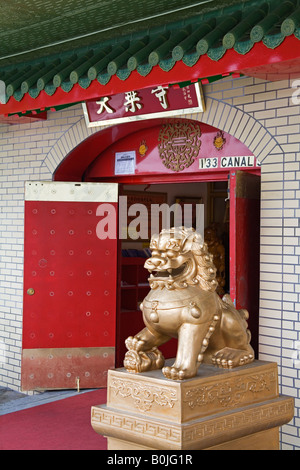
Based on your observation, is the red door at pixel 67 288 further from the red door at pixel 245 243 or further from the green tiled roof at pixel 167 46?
the red door at pixel 245 243

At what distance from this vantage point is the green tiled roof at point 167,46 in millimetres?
3777

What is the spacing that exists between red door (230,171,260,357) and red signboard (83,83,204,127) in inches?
34.9

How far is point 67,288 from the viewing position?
6078 mm

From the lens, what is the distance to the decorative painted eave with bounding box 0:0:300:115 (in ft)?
12.2

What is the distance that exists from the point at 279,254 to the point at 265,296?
1.16ft

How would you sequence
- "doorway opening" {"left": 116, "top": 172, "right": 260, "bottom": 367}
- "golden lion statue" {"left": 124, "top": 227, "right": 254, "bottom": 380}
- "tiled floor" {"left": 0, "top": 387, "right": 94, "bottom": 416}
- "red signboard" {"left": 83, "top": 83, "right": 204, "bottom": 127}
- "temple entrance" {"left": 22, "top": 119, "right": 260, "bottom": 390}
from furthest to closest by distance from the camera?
"temple entrance" {"left": 22, "top": 119, "right": 260, "bottom": 390} < "tiled floor" {"left": 0, "top": 387, "right": 94, "bottom": 416} < "red signboard" {"left": 83, "top": 83, "right": 204, "bottom": 127} < "doorway opening" {"left": 116, "top": 172, "right": 260, "bottom": 367} < "golden lion statue" {"left": 124, "top": 227, "right": 254, "bottom": 380}

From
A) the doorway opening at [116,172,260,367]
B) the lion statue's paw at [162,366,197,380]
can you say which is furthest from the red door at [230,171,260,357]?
the lion statue's paw at [162,366,197,380]

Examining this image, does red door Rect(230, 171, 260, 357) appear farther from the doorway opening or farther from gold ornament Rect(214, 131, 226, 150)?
gold ornament Rect(214, 131, 226, 150)

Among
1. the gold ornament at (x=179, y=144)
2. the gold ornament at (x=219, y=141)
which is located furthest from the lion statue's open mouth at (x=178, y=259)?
the gold ornament at (x=179, y=144)

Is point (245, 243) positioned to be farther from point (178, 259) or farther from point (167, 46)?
point (178, 259)

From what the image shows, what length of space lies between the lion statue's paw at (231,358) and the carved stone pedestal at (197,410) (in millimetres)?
35

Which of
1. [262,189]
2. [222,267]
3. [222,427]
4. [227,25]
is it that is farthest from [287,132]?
[222,267]

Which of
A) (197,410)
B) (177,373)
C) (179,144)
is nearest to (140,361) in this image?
(177,373)

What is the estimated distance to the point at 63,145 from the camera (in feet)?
20.5
